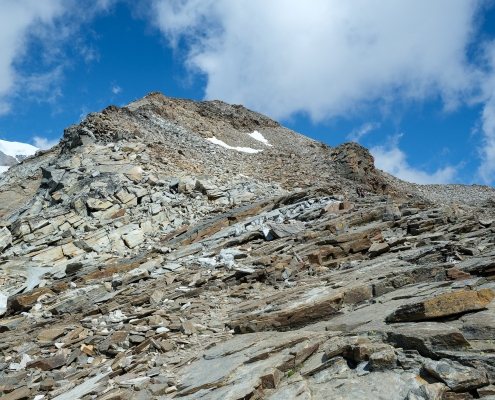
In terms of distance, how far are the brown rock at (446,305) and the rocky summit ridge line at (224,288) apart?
21 millimetres

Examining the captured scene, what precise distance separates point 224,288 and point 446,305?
8.29 metres

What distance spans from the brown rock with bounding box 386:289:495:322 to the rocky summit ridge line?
0.8 inches

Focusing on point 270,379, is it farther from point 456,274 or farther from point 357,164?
point 357,164

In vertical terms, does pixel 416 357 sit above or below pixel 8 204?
below

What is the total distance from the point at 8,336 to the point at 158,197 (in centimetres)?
1427

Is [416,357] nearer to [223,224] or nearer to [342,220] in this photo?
[342,220]

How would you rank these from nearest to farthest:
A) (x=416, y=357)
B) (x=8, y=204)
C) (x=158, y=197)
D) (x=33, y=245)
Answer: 1. (x=416, y=357)
2. (x=33, y=245)
3. (x=158, y=197)
4. (x=8, y=204)

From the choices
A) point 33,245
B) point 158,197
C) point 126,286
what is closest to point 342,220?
point 126,286

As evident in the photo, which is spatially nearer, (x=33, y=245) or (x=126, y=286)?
(x=126, y=286)

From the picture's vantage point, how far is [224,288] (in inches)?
536

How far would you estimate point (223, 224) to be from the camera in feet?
71.9

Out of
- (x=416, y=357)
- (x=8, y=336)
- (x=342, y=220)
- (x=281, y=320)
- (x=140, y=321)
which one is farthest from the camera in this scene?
(x=342, y=220)

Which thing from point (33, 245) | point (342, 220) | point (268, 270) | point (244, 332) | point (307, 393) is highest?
point (33, 245)

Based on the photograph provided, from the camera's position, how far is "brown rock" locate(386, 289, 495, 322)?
651 centimetres
